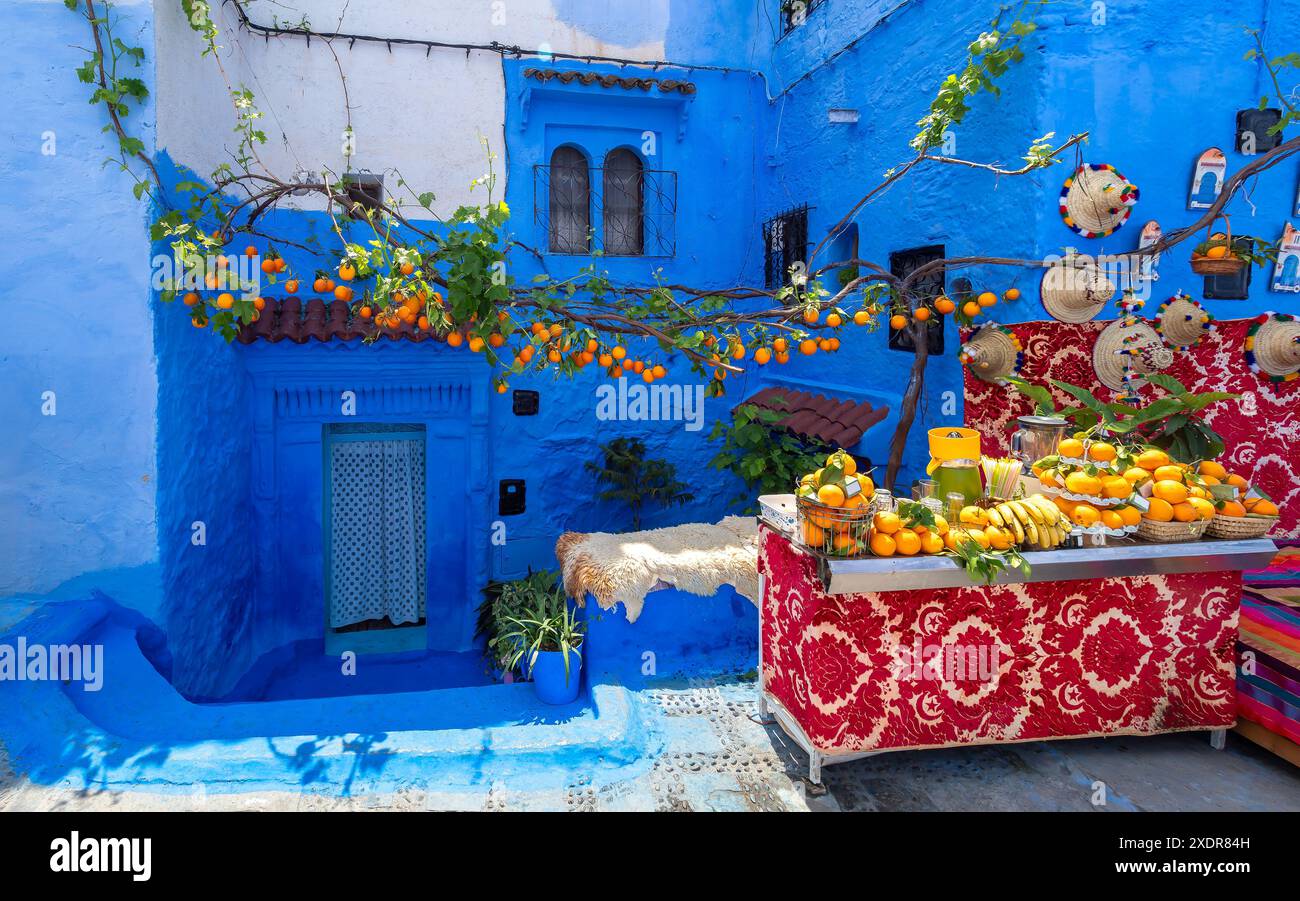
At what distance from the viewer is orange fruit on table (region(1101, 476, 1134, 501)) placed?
371 centimetres

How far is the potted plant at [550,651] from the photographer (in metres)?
5.21

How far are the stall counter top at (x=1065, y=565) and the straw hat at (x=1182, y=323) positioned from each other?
1.74 metres

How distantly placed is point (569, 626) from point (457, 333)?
7.15 feet

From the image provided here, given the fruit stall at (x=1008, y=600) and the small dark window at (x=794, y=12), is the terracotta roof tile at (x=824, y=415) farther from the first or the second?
the small dark window at (x=794, y=12)

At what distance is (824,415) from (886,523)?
12.1 ft

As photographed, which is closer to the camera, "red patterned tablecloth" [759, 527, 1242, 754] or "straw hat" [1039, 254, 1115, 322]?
"red patterned tablecloth" [759, 527, 1242, 754]

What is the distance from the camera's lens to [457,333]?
4.60 metres

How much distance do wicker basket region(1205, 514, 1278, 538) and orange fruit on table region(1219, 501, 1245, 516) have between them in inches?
1.6

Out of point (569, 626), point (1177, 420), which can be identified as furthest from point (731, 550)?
point (1177, 420)

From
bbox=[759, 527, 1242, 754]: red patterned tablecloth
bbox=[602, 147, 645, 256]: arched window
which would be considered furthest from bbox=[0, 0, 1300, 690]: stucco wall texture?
bbox=[759, 527, 1242, 754]: red patterned tablecloth

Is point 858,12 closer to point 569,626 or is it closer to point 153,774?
point 569,626

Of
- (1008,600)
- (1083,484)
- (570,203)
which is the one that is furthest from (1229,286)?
(570,203)

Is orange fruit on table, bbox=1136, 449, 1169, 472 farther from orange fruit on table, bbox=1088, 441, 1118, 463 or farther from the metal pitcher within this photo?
the metal pitcher

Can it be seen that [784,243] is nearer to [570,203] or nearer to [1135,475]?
[570,203]
